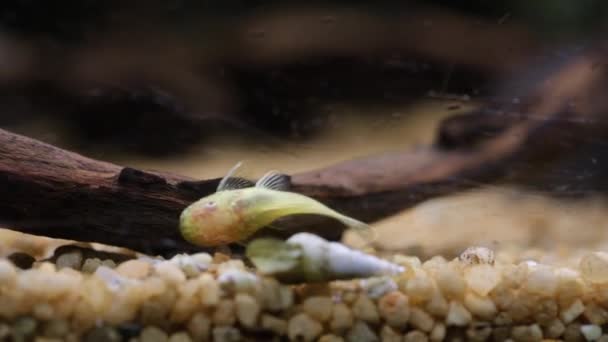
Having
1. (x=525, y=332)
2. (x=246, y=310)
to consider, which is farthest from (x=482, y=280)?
(x=246, y=310)

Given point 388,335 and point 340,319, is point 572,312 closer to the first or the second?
point 388,335

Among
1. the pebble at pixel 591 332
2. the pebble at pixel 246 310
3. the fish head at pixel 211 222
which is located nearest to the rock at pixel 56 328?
the pebble at pixel 246 310

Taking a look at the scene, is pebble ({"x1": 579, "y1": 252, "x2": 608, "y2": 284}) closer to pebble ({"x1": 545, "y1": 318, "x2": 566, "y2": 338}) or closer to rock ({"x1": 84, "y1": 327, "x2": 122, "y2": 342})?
pebble ({"x1": 545, "y1": 318, "x2": 566, "y2": 338})

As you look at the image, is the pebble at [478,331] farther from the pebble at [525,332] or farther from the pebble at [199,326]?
the pebble at [199,326]

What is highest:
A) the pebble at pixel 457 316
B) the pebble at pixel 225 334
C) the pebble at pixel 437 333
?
the pebble at pixel 457 316

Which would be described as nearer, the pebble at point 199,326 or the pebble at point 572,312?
the pebble at point 199,326

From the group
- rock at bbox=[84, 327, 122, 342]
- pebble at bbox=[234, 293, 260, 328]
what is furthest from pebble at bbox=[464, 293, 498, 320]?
rock at bbox=[84, 327, 122, 342]
